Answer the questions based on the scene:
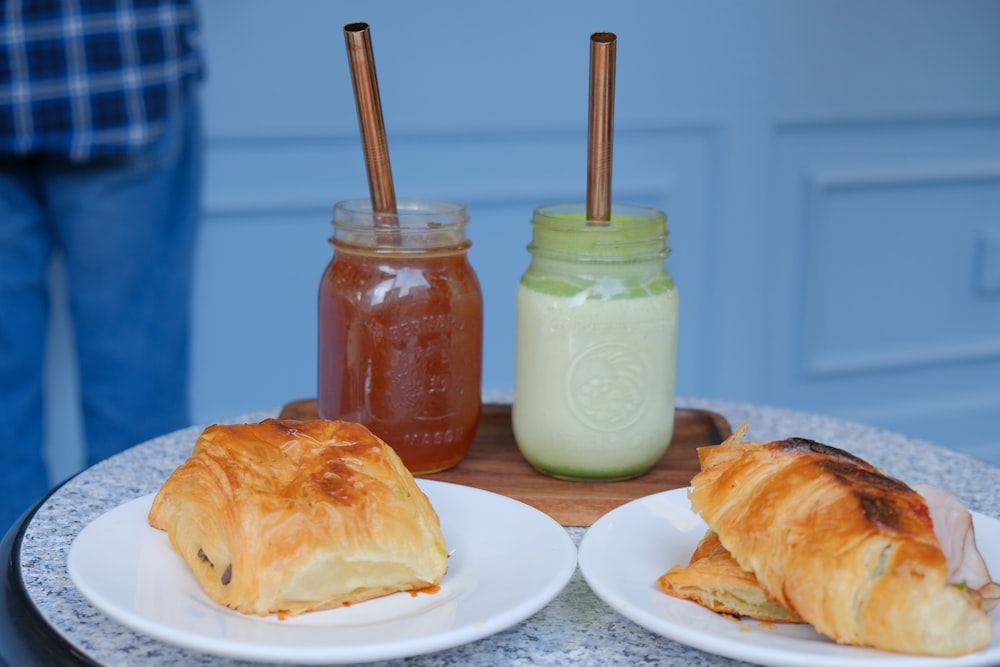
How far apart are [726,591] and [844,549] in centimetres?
9

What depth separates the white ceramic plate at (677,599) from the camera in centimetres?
66

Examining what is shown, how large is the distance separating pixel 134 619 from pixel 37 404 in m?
1.44

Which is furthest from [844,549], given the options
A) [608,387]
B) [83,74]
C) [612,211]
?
[83,74]

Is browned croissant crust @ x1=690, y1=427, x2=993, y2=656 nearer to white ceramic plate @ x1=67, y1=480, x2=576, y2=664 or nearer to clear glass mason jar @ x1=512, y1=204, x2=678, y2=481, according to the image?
white ceramic plate @ x1=67, y1=480, x2=576, y2=664

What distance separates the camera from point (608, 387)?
3.39 feet

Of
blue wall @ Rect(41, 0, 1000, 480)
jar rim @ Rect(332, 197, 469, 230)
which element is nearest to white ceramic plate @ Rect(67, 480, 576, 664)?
jar rim @ Rect(332, 197, 469, 230)

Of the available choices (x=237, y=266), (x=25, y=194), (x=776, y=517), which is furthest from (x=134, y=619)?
(x=237, y=266)

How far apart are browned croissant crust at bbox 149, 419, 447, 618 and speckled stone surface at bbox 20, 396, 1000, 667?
0.18 ft

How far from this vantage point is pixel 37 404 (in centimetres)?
200

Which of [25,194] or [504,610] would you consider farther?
[25,194]

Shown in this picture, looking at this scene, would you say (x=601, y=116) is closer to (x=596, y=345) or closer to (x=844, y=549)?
(x=596, y=345)

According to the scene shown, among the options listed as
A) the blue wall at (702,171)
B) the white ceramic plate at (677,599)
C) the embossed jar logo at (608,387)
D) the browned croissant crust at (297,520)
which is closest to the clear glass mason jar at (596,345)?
the embossed jar logo at (608,387)

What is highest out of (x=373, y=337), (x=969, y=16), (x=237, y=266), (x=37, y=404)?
(x=969, y=16)

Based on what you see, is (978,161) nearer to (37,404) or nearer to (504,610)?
(37,404)
